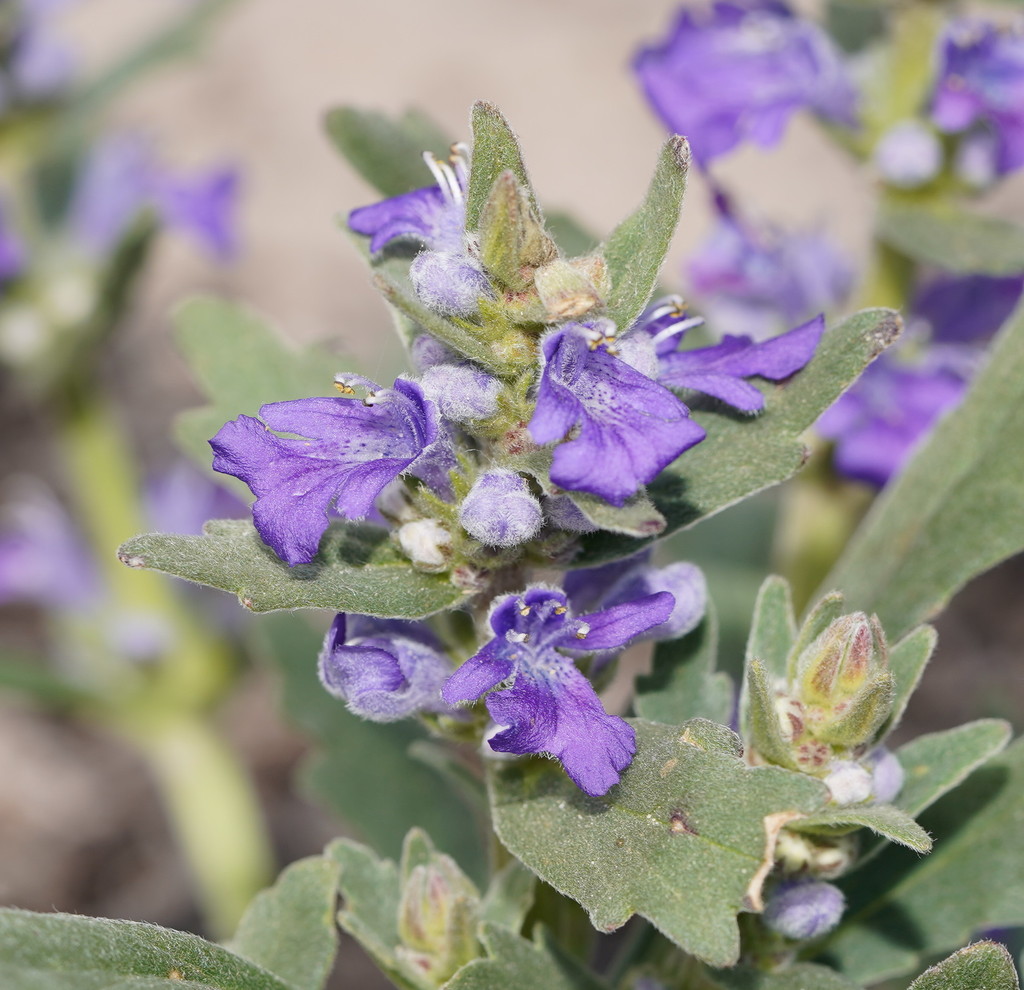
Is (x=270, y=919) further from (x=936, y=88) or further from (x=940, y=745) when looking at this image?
(x=936, y=88)

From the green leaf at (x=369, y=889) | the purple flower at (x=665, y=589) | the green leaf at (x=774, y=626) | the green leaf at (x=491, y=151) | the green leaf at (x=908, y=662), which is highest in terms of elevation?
the green leaf at (x=491, y=151)

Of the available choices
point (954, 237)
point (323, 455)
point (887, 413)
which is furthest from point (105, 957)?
point (887, 413)

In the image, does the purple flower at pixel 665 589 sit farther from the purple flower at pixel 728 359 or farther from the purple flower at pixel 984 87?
the purple flower at pixel 984 87

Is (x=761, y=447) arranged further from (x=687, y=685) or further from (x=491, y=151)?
(x=491, y=151)

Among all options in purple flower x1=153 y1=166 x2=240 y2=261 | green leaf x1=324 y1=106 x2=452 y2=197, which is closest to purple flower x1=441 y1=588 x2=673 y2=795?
green leaf x1=324 y1=106 x2=452 y2=197

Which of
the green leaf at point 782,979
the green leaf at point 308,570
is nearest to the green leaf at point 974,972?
the green leaf at point 782,979
